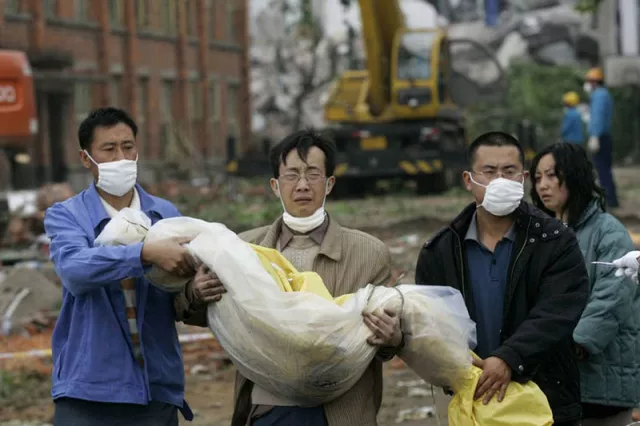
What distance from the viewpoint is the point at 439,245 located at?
5.15 m

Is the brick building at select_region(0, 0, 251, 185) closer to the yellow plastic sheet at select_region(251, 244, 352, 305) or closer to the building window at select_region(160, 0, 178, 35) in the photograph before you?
the building window at select_region(160, 0, 178, 35)

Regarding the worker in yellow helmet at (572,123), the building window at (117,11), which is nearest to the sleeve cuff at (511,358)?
the worker in yellow helmet at (572,123)

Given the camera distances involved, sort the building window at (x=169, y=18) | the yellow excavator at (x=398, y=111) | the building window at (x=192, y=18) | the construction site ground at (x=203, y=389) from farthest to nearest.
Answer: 1. the building window at (x=192, y=18)
2. the building window at (x=169, y=18)
3. the yellow excavator at (x=398, y=111)
4. the construction site ground at (x=203, y=389)

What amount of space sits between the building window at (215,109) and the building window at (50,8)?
10.5 m

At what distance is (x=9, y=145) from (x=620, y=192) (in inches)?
449

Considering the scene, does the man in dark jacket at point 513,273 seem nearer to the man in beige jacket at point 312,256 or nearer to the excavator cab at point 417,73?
the man in beige jacket at point 312,256

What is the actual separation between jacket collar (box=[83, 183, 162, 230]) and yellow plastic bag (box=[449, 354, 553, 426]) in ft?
4.45

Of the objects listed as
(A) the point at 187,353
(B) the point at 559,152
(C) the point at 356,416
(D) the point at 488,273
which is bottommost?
(A) the point at 187,353

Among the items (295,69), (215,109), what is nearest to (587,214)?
(215,109)

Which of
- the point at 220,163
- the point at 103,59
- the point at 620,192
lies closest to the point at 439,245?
the point at 620,192

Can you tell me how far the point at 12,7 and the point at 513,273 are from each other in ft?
93.0

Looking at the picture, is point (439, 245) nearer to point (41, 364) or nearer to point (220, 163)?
point (41, 364)

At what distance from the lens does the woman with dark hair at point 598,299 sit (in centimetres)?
566

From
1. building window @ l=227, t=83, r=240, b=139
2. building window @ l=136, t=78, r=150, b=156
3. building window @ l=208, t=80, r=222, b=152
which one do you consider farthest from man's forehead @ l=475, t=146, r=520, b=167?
building window @ l=227, t=83, r=240, b=139
